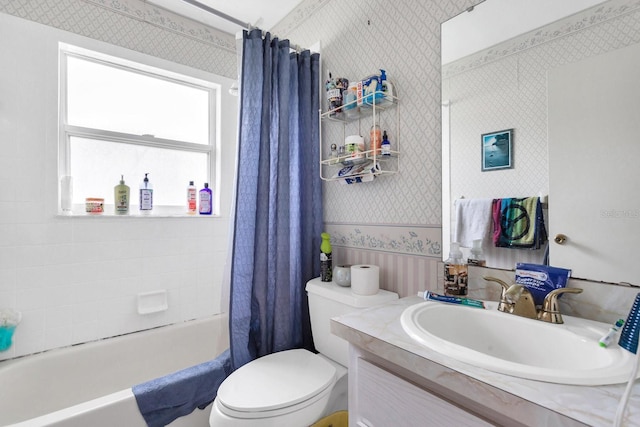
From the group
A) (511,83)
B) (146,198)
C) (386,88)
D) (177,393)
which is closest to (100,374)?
(177,393)

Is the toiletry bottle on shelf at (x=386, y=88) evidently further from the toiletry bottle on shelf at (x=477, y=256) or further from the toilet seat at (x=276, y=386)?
the toilet seat at (x=276, y=386)

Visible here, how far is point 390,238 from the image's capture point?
1486mm

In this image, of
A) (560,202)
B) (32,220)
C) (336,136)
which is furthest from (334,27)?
(32,220)

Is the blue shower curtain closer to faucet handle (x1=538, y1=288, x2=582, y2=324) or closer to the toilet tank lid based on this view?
the toilet tank lid

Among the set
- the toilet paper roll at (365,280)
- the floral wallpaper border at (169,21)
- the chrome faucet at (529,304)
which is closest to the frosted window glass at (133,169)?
the floral wallpaper border at (169,21)

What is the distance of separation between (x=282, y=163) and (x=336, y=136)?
0.36 metres

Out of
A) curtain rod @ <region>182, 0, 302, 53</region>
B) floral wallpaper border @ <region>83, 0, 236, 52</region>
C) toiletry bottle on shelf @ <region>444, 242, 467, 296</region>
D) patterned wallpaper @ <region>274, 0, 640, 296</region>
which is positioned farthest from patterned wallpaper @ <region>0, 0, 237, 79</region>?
toiletry bottle on shelf @ <region>444, 242, 467, 296</region>

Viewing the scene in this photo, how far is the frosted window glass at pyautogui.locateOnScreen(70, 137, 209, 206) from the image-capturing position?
1.82m

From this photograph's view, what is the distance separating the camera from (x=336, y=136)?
1784 millimetres

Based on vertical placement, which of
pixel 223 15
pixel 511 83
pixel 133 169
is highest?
pixel 223 15

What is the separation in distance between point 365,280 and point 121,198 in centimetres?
151

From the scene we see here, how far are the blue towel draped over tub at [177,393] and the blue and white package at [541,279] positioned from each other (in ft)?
4.35

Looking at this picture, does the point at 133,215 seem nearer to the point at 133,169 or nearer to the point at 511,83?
the point at 133,169

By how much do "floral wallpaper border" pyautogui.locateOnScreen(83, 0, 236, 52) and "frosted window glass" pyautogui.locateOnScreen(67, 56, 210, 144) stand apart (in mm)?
322
